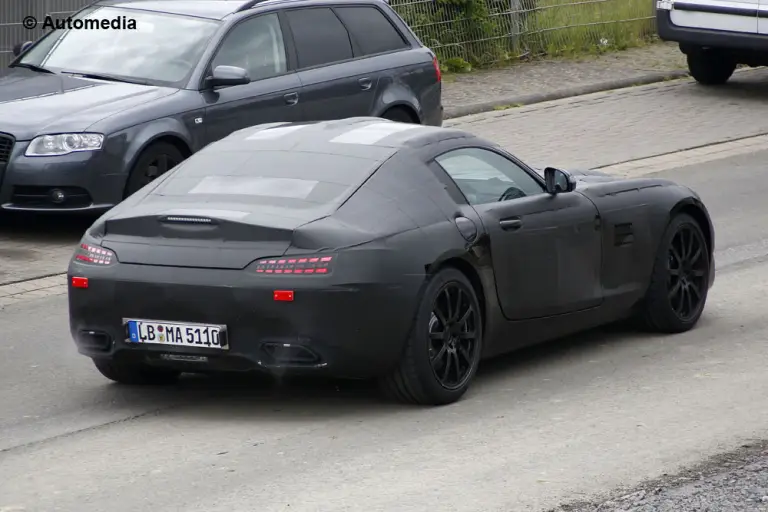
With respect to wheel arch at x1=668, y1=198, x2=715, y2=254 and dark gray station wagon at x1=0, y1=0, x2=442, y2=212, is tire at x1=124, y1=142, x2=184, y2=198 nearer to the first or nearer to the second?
dark gray station wagon at x1=0, y1=0, x2=442, y2=212

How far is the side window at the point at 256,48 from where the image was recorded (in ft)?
44.9

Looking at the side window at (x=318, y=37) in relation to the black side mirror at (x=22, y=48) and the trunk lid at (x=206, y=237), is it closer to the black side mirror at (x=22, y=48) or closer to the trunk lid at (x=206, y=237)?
the black side mirror at (x=22, y=48)

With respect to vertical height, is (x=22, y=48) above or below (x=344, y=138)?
below

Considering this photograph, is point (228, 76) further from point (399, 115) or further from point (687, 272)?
point (687, 272)

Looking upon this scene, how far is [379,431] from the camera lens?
7.41 metres

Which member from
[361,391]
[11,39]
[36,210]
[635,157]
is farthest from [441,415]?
[11,39]

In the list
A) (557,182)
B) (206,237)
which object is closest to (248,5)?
(557,182)

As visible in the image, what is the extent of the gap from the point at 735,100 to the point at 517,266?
12.5 m

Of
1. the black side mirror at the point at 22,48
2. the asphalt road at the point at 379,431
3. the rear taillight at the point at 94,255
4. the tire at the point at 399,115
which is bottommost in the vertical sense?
the tire at the point at 399,115

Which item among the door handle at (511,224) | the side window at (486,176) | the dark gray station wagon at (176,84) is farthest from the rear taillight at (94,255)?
the dark gray station wagon at (176,84)

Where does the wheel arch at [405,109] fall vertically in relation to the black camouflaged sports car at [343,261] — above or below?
below

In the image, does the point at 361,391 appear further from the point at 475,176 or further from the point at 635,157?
the point at 635,157

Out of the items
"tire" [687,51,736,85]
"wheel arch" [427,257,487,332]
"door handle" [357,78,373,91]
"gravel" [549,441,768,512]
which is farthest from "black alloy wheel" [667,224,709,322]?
"tire" [687,51,736,85]

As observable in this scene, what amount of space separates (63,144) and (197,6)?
2335 mm
